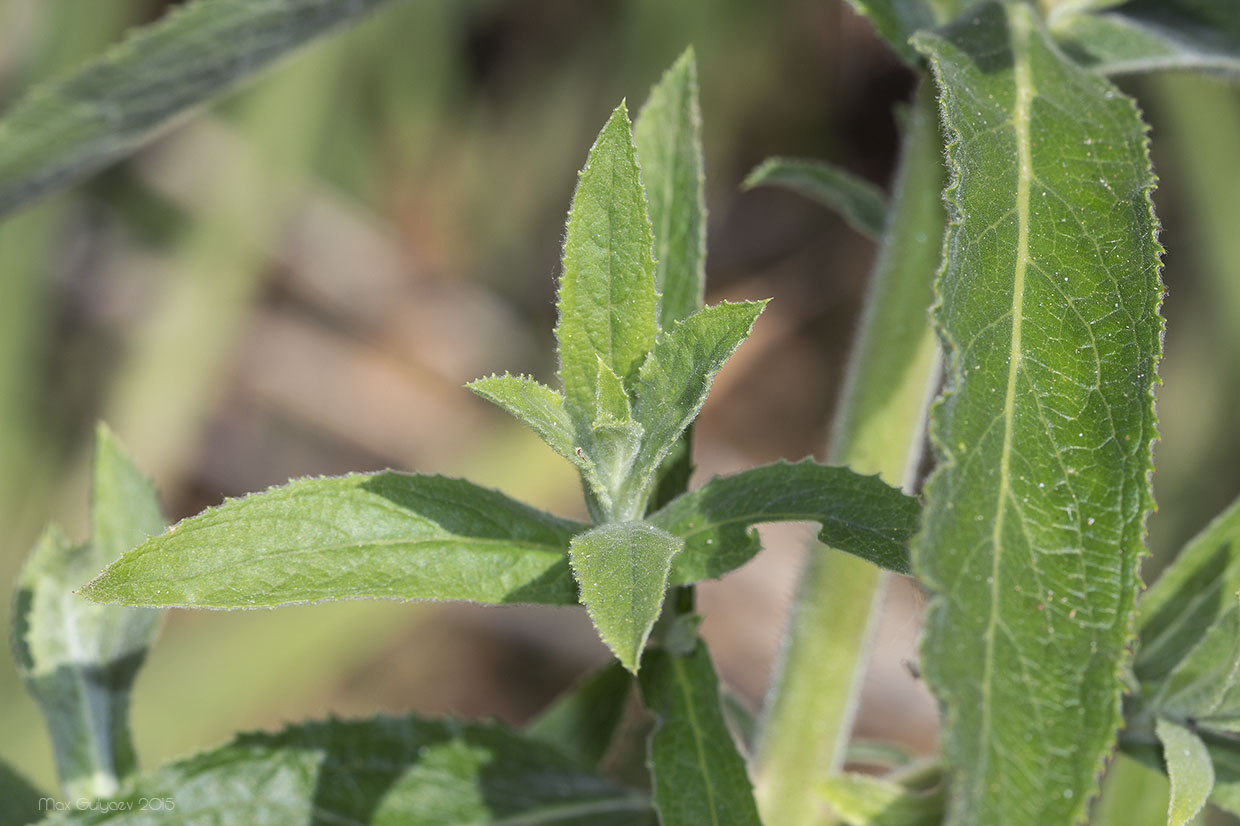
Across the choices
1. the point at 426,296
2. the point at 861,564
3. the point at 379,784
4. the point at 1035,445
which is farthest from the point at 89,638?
the point at 426,296

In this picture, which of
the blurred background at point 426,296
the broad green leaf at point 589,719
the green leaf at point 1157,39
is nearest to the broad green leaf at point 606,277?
the broad green leaf at point 589,719

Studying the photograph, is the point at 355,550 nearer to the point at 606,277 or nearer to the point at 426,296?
the point at 606,277

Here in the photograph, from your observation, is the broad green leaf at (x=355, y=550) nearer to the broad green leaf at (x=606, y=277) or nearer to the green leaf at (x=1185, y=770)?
the broad green leaf at (x=606, y=277)

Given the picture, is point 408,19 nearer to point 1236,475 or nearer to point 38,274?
point 38,274

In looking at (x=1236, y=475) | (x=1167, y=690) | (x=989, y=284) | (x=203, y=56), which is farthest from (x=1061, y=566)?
(x=1236, y=475)

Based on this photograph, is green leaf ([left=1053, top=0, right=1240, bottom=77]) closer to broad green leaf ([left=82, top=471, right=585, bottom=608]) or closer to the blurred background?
broad green leaf ([left=82, top=471, right=585, bottom=608])

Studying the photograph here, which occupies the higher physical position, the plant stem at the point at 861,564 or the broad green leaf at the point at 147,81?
the broad green leaf at the point at 147,81
